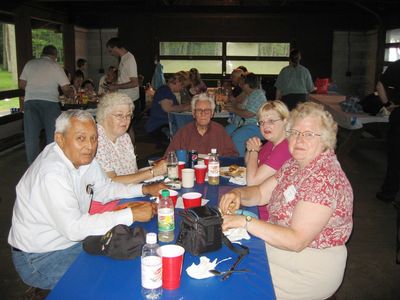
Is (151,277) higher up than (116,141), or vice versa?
(116,141)

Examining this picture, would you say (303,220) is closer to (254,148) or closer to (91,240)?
(91,240)

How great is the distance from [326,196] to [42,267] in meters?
1.33

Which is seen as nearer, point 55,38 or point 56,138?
point 56,138

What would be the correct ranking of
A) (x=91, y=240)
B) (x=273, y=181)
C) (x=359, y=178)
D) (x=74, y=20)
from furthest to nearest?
(x=74, y=20) → (x=359, y=178) → (x=273, y=181) → (x=91, y=240)

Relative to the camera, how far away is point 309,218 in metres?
1.80

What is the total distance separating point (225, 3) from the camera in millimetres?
11211

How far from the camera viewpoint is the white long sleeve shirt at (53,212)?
6.15ft

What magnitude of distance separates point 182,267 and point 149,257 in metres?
0.19

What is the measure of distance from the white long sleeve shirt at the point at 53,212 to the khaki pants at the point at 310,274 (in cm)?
76

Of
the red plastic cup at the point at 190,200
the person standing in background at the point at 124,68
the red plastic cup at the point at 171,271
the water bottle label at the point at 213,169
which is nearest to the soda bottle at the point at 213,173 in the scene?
the water bottle label at the point at 213,169

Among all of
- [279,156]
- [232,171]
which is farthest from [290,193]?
[232,171]

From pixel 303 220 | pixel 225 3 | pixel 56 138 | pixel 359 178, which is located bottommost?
pixel 359 178

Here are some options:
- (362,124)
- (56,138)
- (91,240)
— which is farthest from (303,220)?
(362,124)

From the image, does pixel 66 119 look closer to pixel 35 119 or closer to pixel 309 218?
pixel 309 218
